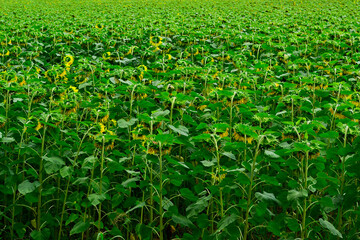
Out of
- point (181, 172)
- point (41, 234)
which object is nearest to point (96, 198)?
point (41, 234)

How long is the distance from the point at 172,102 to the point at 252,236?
3.30 ft

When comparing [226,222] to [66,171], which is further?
[66,171]

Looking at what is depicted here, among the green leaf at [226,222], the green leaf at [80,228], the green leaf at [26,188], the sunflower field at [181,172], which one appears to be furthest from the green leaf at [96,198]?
the green leaf at [226,222]

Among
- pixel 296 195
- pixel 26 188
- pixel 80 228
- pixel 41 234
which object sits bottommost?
pixel 41 234

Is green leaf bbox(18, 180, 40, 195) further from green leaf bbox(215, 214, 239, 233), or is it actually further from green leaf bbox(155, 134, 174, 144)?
green leaf bbox(215, 214, 239, 233)

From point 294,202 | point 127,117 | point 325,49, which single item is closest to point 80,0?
point 325,49

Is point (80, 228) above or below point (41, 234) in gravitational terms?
above

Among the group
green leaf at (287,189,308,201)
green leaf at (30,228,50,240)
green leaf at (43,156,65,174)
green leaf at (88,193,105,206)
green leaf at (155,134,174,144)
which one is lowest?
green leaf at (30,228,50,240)

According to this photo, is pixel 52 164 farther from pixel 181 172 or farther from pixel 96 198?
pixel 181 172

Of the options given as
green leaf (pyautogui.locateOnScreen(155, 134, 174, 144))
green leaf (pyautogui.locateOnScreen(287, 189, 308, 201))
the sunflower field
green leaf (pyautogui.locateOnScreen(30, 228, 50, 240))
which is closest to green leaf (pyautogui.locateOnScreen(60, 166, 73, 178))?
the sunflower field

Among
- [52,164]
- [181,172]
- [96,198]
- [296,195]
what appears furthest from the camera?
[181,172]

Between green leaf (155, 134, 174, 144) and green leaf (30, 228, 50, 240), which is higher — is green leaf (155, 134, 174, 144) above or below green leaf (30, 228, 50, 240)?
above

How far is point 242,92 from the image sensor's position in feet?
9.40

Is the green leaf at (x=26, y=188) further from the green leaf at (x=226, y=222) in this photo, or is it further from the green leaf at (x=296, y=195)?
the green leaf at (x=296, y=195)
